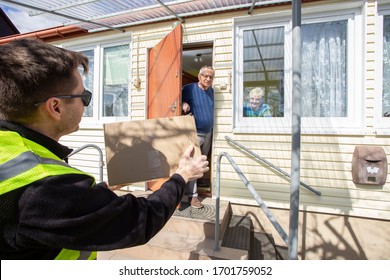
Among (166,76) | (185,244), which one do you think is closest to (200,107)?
(166,76)

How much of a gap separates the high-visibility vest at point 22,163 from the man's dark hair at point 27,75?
107 mm

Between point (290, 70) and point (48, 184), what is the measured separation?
338 centimetres

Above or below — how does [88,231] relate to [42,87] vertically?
below

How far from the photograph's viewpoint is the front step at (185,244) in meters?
2.30

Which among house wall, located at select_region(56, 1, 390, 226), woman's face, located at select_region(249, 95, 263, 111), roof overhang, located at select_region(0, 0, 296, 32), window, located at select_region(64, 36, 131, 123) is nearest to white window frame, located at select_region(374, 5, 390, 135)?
house wall, located at select_region(56, 1, 390, 226)

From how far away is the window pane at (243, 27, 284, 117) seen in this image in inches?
130

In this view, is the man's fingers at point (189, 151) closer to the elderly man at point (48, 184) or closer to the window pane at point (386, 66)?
the elderly man at point (48, 184)

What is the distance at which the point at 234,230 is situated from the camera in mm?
2844

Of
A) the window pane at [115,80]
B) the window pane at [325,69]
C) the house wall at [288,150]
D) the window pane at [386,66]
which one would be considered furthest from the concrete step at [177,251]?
the window pane at [386,66]

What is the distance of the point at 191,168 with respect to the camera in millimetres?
1082

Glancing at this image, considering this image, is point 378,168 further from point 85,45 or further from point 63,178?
point 85,45

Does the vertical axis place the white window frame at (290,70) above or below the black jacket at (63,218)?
above

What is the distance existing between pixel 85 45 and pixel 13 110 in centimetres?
449

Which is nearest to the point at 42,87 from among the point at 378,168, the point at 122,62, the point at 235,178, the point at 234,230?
the point at 234,230
